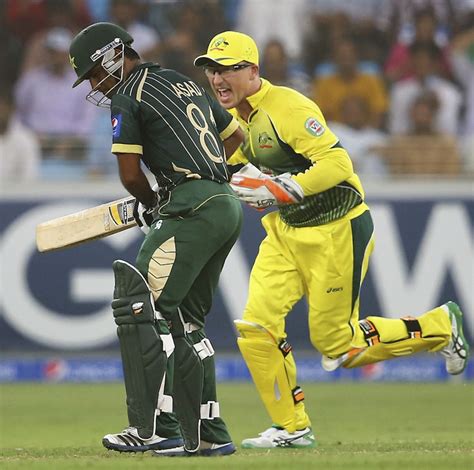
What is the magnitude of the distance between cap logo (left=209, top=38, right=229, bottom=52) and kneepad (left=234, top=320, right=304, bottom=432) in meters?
1.26

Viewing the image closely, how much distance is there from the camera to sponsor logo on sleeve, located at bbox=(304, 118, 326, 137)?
5.68 metres

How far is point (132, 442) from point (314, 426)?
2.33 metres

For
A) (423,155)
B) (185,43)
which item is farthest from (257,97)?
(185,43)

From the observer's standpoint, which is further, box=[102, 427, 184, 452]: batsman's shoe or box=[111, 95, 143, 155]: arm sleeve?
box=[102, 427, 184, 452]: batsman's shoe

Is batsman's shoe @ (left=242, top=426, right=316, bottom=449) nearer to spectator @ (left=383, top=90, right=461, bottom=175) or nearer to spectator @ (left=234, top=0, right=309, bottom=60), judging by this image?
spectator @ (left=383, top=90, right=461, bottom=175)

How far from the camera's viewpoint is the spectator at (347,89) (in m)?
11.3

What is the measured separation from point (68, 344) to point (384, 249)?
108 inches

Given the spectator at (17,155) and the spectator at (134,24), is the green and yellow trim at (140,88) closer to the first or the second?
the spectator at (17,155)

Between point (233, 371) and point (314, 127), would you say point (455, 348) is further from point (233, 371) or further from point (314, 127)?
point (233, 371)

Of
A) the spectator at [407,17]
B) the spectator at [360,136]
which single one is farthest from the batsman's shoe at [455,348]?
the spectator at [407,17]

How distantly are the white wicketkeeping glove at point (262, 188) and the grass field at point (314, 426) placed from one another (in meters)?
1.09

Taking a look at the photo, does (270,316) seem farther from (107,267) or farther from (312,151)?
(107,267)

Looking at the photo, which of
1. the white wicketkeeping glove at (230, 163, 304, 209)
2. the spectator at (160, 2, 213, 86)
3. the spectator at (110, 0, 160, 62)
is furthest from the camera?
the spectator at (110, 0, 160, 62)

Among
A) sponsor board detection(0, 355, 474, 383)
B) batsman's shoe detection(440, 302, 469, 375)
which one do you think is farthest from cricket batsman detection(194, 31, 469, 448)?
sponsor board detection(0, 355, 474, 383)
